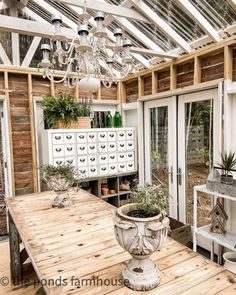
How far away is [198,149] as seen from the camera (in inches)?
126

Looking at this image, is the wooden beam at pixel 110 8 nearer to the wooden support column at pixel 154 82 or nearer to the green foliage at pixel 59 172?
the wooden support column at pixel 154 82

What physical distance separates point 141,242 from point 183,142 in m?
2.45

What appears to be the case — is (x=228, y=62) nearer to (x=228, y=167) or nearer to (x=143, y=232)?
(x=228, y=167)

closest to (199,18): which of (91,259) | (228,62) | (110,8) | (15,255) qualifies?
(228,62)

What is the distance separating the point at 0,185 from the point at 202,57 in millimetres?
3189

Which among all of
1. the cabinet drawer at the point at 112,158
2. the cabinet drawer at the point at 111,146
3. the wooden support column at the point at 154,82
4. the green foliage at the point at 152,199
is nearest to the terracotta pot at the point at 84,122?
the cabinet drawer at the point at 111,146

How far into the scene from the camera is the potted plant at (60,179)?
213 centimetres

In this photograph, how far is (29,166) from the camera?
371cm

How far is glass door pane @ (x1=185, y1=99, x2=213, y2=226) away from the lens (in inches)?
120

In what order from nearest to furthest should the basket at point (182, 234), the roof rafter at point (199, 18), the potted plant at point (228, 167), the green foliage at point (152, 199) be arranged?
the green foliage at point (152, 199) < the roof rafter at point (199, 18) < the potted plant at point (228, 167) < the basket at point (182, 234)

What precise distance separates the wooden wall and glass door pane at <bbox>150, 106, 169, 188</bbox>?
1.60m

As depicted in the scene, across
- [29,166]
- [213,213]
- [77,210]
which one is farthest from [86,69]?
[29,166]

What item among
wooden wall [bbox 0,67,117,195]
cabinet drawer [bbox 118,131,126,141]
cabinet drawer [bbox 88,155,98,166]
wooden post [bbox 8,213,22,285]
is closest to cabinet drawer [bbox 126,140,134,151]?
cabinet drawer [bbox 118,131,126,141]

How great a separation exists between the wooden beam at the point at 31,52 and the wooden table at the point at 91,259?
7.47 feet
